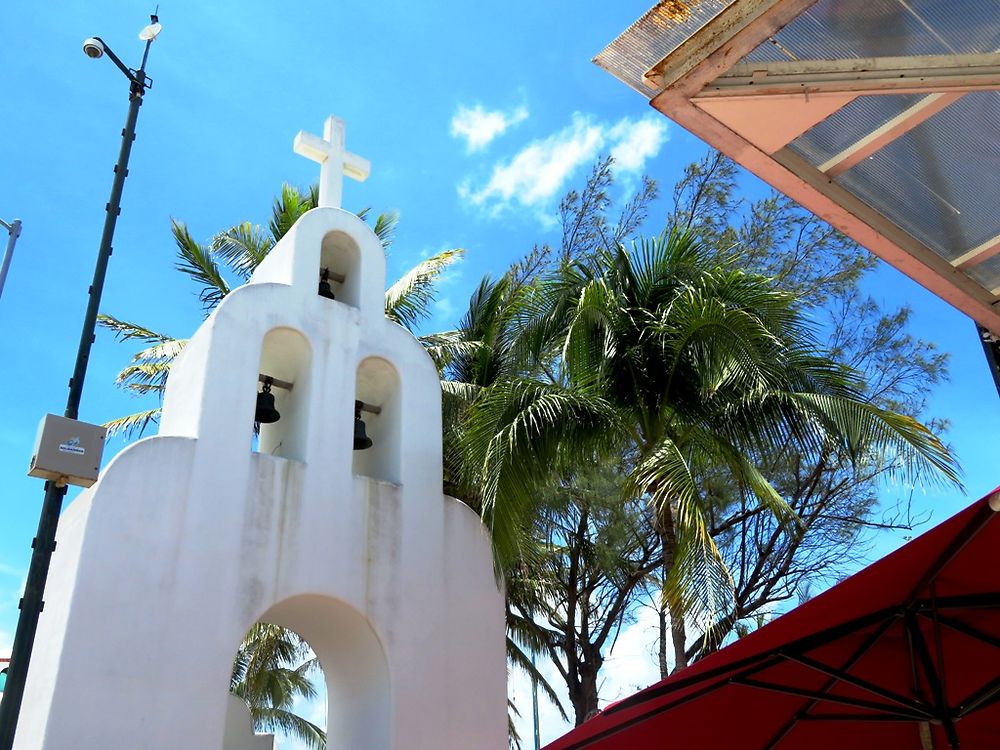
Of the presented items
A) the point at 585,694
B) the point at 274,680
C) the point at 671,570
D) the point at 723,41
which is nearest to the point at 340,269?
the point at 671,570

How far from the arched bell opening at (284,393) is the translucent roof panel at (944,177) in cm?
655

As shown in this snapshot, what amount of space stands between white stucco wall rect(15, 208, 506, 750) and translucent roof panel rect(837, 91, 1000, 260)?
20.8ft

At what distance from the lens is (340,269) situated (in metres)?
12.2

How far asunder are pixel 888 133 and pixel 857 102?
291 millimetres

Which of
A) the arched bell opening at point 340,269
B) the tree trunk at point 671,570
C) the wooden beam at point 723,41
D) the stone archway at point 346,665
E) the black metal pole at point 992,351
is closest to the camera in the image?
the wooden beam at point 723,41

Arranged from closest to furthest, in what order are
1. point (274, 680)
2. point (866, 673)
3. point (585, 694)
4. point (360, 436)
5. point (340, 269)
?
point (866, 673), point (360, 436), point (340, 269), point (585, 694), point (274, 680)

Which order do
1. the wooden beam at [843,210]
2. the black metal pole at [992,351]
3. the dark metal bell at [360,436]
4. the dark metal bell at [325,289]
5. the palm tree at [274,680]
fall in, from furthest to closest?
the palm tree at [274,680]
the dark metal bell at [325,289]
the dark metal bell at [360,436]
the black metal pole at [992,351]
the wooden beam at [843,210]

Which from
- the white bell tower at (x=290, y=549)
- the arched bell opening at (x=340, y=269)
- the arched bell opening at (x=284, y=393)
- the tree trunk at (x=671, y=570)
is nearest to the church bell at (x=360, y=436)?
the white bell tower at (x=290, y=549)

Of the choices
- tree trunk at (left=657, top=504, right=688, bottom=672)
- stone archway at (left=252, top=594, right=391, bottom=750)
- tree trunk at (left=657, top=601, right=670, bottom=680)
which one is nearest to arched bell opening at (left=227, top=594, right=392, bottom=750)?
stone archway at (left=252, top=594, right=391, bottom=750)

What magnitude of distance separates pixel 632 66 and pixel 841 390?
7.01m

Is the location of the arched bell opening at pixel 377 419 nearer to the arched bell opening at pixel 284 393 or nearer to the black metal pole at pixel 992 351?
the arched bell opening at pixel 284 393

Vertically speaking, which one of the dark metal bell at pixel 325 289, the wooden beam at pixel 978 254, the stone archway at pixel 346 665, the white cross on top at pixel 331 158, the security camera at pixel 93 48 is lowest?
the stone archway at pixel 346 665

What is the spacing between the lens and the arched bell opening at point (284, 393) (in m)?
10.5

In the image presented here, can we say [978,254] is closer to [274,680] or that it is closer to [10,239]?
[10,239]
